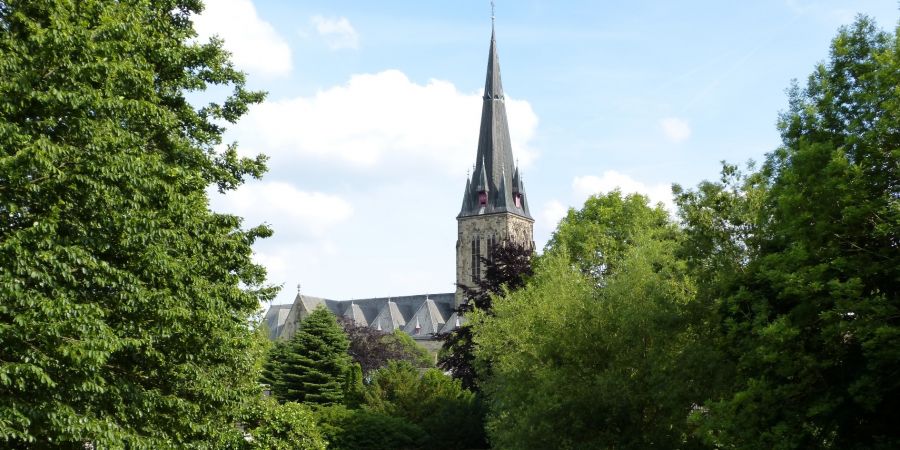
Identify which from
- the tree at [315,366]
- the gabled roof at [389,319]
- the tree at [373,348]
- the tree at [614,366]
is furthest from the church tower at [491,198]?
the tree at [614,366]

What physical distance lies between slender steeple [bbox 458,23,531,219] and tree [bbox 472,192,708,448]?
A: 190 feet

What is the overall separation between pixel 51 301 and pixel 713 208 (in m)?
14.4

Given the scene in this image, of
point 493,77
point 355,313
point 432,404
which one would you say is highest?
point 493,77

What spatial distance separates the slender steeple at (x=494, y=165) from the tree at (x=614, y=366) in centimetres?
5799

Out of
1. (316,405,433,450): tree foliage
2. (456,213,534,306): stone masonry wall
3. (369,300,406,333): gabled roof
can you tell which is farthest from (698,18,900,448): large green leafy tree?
(369,300,406,333): gabled roof

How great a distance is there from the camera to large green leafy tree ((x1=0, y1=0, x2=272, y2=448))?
46.2 ft

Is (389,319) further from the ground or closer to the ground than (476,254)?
closer to the ground

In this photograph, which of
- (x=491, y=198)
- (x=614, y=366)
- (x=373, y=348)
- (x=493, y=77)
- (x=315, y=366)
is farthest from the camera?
(x=491, y=198)

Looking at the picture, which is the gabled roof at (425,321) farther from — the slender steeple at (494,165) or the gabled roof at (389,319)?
the slender steeple at (494,165)

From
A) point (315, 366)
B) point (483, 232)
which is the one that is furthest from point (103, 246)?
point (483, 232)

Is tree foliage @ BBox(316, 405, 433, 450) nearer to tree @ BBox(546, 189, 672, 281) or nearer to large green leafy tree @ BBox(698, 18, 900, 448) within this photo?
tree @ BBox(546, 189, 672, 281)

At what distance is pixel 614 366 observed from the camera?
24.5m

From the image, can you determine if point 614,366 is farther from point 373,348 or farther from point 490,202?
point 490,202

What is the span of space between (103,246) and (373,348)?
77.8 meters
